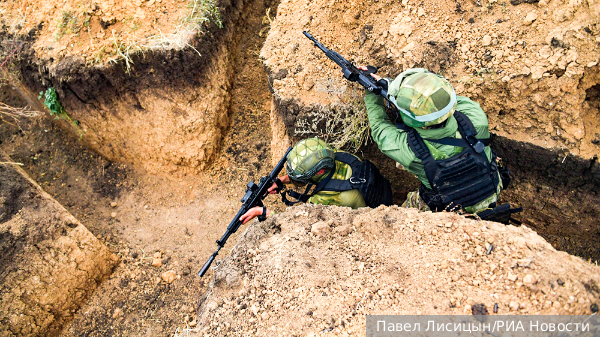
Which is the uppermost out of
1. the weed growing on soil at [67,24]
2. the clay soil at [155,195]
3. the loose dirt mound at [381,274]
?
the weed growing on soil at [67,24]

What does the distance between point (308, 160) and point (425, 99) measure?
1385 millimetres

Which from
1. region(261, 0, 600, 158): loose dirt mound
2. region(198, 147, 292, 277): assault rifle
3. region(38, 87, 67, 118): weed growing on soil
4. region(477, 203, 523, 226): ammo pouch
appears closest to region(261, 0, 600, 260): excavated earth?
region(261, 0, 600, 158): loose dirt mound

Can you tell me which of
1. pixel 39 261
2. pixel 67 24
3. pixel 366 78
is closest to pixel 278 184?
pixel 366 78

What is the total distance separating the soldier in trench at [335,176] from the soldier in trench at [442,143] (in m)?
0.51

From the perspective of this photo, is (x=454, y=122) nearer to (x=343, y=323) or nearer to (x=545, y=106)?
(x=545, y=106)

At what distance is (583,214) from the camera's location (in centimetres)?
393

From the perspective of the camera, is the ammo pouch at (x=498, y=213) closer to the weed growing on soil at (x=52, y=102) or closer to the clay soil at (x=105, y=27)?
the clay soil at (x=105, y=27)

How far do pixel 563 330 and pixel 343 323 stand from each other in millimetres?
1329

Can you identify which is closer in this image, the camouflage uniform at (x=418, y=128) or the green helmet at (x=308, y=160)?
the camouflage uniform at (x=418, y=128)

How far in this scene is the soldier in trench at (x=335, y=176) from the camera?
3811 millimetres

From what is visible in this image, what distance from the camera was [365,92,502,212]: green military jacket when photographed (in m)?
3.15

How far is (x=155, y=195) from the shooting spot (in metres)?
6.03

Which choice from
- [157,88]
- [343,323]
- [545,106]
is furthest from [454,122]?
[157,88]

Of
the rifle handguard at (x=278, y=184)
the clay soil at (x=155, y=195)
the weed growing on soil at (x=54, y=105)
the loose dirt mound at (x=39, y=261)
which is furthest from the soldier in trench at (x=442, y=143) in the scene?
the weed growing on soil at (x=54, y=105)
